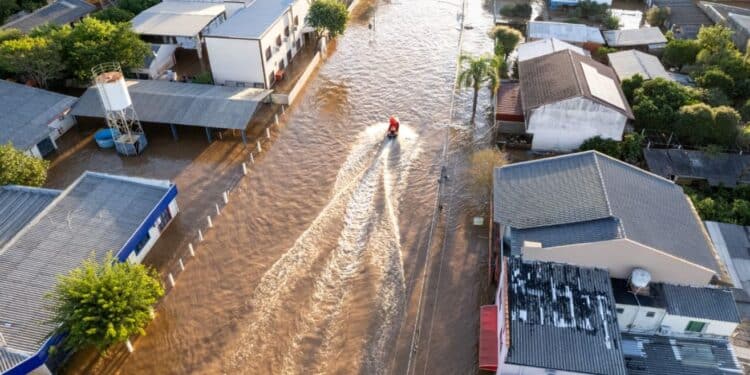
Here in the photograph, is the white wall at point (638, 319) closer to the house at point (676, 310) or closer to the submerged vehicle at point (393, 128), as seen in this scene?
the house at point (676, 310)

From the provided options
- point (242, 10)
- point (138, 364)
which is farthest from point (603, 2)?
point (138, 364)

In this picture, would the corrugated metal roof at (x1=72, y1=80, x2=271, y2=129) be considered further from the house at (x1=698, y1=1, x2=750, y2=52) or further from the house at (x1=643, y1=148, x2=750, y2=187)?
the house at (x1=698, y1=1, x2=750, y2=52)

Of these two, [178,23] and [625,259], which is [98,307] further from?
[178,23]

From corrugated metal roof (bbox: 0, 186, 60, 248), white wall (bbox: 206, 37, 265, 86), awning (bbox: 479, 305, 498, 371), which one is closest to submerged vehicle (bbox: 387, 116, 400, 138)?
white wall (bbox: 206, 37, 265, 86)

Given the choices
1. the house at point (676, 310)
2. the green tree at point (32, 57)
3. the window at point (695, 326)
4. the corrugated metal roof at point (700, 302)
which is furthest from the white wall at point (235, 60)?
the window at point (695, 326)

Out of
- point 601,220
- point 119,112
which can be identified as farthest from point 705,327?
point 119,112
